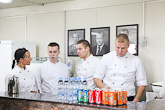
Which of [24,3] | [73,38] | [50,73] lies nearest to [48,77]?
[50,73]

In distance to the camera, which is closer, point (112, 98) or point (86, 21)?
point (112, 98)

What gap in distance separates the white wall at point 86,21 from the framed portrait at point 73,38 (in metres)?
0.09

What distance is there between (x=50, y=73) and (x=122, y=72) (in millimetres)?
1151

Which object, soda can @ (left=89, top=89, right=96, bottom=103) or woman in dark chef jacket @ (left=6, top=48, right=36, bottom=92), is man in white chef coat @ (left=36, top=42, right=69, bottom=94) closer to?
woman in dark chef jacket @ (left=6, top=48, right=36, bottom=92)

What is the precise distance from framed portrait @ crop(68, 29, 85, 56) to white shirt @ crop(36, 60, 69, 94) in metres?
1.30

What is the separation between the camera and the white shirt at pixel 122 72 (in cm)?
354

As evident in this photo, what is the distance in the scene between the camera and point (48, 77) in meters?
3.89

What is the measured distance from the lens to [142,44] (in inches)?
172

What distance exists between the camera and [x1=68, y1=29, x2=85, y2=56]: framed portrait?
5141mm

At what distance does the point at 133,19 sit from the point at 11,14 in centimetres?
325

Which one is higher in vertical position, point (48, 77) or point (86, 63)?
point (86, 63)

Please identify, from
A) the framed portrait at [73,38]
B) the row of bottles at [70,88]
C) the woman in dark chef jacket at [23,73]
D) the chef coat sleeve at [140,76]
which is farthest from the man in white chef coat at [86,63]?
the row of bottles at [70,88]

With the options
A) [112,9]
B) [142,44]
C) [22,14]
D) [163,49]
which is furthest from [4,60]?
[163,49]

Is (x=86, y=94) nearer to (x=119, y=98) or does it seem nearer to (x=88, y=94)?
(x=88, y=94)
